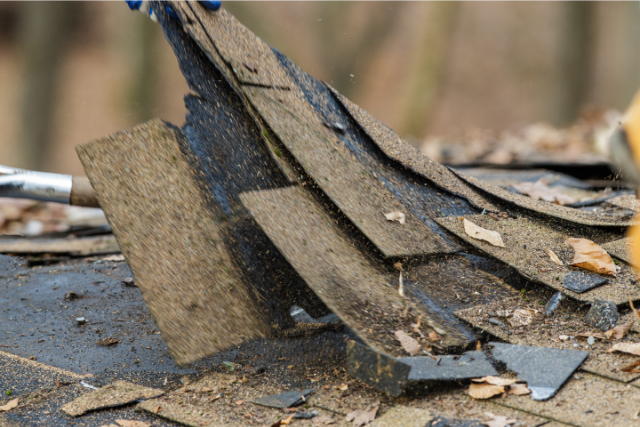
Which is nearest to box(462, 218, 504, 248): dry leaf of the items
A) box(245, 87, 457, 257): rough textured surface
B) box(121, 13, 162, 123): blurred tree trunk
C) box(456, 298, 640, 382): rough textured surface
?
box(245, 87, 457, 257): rough textured surface

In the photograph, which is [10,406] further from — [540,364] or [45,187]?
[540,364]

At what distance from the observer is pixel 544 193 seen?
4359 mm

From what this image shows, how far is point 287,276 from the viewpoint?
244 centimetres

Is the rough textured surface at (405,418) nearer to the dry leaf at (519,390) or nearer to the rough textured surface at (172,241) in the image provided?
the dry leaf at (519,390)

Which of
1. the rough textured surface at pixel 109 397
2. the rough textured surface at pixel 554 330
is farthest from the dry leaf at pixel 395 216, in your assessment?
the rough textured surface at pixel 109 397

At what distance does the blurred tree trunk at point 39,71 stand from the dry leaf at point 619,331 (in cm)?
1315

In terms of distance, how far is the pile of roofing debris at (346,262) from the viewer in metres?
1.90

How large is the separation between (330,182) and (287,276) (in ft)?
1.69

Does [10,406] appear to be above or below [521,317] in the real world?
below

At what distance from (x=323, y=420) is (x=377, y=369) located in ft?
0.86

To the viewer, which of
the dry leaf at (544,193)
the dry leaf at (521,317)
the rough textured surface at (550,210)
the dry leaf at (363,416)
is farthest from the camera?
the dry leaf at (544,193)

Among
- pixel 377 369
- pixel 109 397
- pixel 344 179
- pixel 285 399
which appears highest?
pixel 344 179

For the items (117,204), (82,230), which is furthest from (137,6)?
(82,230)

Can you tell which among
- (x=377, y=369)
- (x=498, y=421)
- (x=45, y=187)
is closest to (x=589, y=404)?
(x=498, y=421)
